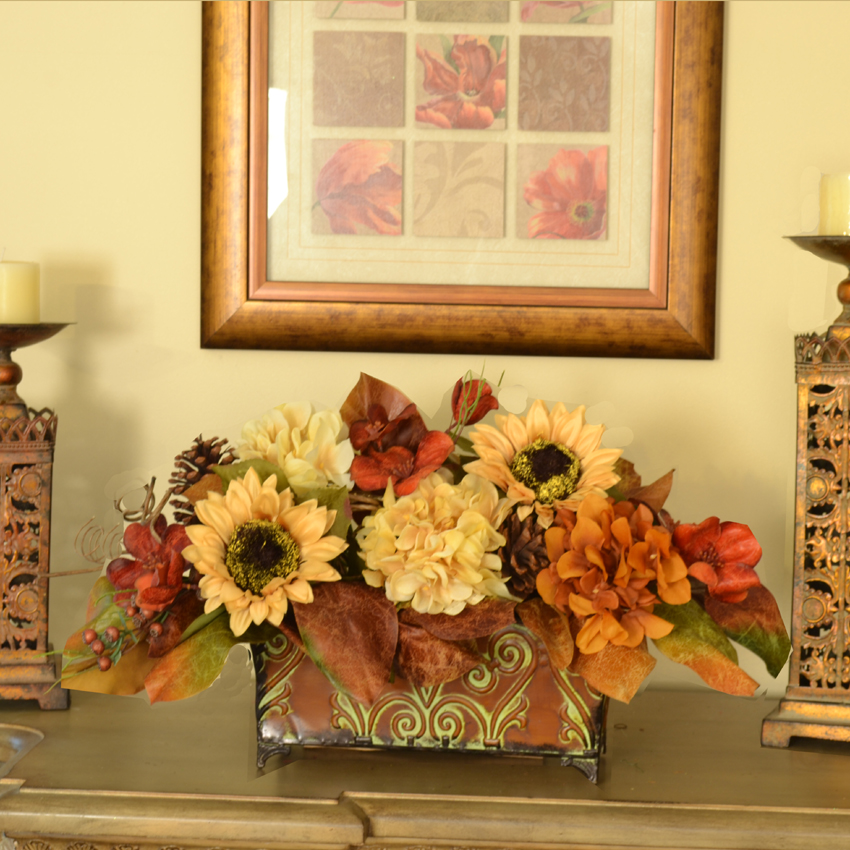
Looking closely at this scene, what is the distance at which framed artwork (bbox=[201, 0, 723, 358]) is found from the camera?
1.05 metres

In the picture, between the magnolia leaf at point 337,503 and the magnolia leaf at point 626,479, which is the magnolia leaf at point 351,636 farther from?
the magnolia leaf at point 626,479

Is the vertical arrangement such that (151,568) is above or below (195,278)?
below

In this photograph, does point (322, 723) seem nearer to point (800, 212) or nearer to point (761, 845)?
point (761, 845)

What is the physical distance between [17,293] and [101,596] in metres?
0.37

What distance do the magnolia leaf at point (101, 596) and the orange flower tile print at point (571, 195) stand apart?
64cm

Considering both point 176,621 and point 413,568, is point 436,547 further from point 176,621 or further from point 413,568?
point 176,621

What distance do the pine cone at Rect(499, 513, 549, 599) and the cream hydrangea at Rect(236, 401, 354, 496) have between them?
0.53 ft

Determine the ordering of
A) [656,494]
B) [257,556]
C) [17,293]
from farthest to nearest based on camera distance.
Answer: [17,293]
[656,494]
[257,556]

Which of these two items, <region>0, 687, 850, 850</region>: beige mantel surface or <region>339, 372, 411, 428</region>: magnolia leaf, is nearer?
<region>0, 687, 850, 850</region>: beige mantel surface

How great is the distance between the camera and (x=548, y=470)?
79cm

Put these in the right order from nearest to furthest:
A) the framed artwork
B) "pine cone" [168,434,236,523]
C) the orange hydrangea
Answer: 1. the orange hydrangea
2. "pine cone" [168,434,236,523]
3. the framed artwork

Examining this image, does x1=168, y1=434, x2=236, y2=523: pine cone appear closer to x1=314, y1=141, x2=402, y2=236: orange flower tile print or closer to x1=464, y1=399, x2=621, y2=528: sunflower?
x1=464, y1=399, x2=621, y2=528: sunflower

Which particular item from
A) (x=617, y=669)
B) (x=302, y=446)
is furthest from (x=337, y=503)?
(x=617, y=669)

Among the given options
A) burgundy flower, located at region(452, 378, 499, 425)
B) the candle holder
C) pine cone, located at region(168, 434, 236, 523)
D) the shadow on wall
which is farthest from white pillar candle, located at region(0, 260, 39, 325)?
burgundy flower, located at region(452, 378, 499, 425)
